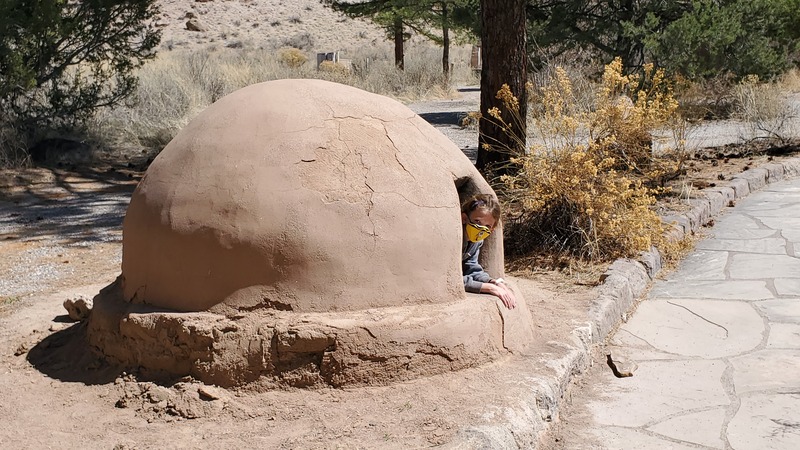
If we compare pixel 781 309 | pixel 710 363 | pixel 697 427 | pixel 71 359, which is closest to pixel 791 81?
pixel 781 309

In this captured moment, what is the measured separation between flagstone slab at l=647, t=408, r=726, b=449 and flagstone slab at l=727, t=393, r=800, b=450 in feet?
0.21

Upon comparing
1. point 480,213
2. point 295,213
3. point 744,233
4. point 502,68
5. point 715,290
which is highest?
point 502,68

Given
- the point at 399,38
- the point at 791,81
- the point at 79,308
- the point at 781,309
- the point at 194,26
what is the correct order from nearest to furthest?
the point at 79,308 → the point at 781,309 → the point at 791,81 → the point at 399,38 → the point at 194,26

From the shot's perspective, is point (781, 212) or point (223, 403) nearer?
point (223, 403)

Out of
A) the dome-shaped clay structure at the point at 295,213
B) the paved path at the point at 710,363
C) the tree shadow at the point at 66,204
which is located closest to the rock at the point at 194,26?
the tree shadow at the point at 66,204

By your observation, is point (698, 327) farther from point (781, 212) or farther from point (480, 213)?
point (781, 212)

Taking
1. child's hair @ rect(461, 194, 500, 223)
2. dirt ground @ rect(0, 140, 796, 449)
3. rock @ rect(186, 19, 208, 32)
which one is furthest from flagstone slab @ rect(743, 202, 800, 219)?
rock @ rect(186, 19, 208, 32)

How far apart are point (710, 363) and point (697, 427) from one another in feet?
3.01

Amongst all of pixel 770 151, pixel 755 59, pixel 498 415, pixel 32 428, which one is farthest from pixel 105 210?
pixel 755 59

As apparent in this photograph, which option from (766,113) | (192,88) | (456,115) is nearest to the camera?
(766,113)

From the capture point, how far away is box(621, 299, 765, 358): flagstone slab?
5254mm

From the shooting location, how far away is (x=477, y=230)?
4.63m

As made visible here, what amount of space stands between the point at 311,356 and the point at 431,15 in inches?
737

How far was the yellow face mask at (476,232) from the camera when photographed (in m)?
4.62
